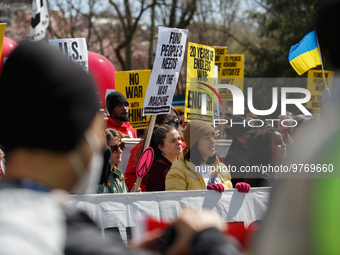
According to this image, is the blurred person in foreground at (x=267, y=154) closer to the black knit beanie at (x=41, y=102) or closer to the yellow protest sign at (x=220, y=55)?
the black knit beanie at (x=41, y=102)

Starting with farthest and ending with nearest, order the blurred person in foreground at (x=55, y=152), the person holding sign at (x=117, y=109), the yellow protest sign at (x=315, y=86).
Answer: the yellow protest sign at (x=315, y=86), the person holding sign at (x=117, y=109), the blurred person in foreground at (x=55, y=152)

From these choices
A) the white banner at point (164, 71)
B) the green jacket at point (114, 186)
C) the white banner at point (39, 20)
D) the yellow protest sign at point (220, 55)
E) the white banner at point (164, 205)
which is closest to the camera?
the white banner at point (164, 205)

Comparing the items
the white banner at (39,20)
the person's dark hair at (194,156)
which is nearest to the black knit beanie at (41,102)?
the person's dark hair at (194,156)

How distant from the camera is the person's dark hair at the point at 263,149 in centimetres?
441

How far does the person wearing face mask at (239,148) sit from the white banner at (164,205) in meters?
0.71

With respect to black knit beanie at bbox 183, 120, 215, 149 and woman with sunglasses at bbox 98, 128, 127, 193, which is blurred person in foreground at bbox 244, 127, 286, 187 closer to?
black knit beanie at bbox 183, 120, 215, 149

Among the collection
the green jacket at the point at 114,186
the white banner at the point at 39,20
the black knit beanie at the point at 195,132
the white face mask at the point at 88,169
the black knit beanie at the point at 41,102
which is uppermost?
the white banner at the point at 39,20

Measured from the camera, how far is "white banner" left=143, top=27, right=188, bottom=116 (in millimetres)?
5262

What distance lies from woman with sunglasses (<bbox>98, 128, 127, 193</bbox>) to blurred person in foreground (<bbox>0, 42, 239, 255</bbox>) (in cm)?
295

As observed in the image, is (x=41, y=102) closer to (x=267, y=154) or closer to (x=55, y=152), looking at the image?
(x=55, y=152)

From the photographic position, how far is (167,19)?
2098cm

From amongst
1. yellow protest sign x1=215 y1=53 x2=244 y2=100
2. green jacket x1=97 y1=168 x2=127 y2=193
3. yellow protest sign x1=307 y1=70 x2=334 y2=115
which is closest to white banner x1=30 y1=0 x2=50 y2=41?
yellow protest sign x1=215 y1=53 x2=244 y2=100

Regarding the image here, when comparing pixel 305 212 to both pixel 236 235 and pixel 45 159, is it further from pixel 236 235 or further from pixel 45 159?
pixel 45 159

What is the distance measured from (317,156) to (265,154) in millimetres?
3493
